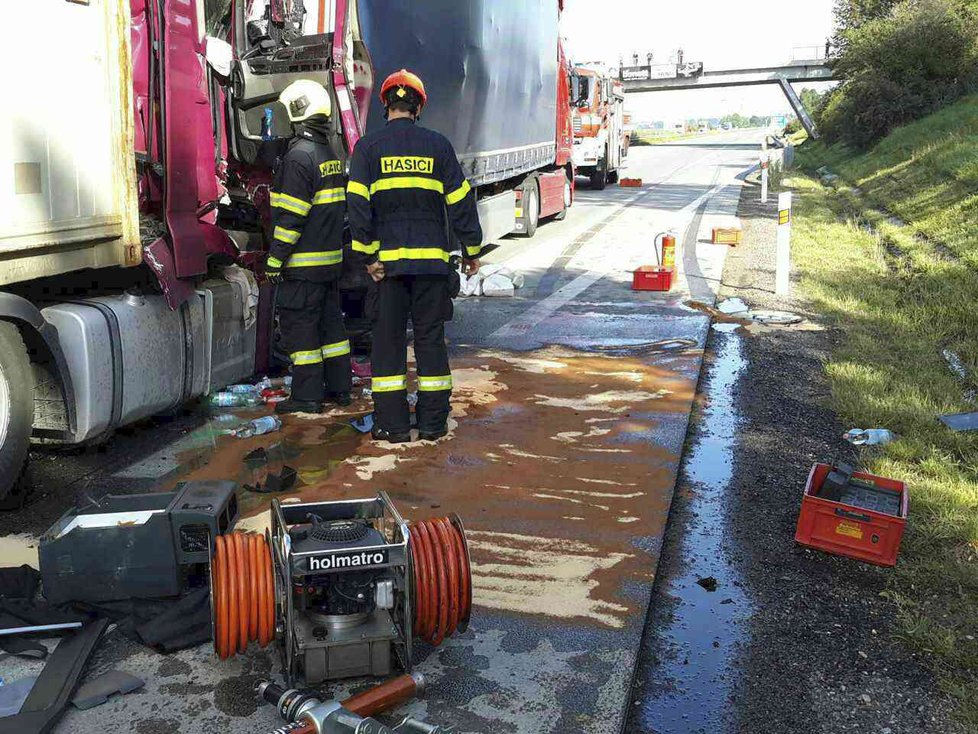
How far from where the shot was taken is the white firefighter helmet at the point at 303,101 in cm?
557

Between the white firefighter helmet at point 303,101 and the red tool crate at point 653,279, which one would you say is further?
the red tool crate at point 653,279

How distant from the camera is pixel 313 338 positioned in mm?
5820

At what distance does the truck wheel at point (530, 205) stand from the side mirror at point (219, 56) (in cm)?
763

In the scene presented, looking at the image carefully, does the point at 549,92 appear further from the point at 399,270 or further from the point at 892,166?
the point at 892,166

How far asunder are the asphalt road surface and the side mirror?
209 centimetres

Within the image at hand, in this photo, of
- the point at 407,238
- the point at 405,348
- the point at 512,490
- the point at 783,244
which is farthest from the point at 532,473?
the point at 783,244

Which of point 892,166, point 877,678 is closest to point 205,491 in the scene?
point 877,678

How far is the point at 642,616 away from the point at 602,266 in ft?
28.1

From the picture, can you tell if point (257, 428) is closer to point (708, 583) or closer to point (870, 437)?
point (708, 583)

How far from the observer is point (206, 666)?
3105mm

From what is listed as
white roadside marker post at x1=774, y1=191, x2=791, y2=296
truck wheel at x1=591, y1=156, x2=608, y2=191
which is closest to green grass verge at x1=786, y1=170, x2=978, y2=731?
white roadside marker post at x1=774, y1=191, x2=791, y2=296

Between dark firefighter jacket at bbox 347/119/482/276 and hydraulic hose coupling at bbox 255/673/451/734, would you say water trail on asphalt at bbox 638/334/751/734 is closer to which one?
hydraulic hose coupling at bbox 255/673/451/734

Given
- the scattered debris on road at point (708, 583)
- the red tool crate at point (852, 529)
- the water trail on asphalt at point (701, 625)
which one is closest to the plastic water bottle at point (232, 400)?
the water trail on asphalt at point (701, 625)

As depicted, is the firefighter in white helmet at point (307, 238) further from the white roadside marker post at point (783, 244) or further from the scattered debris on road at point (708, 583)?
the white roadside marker post at point (783, 244)
